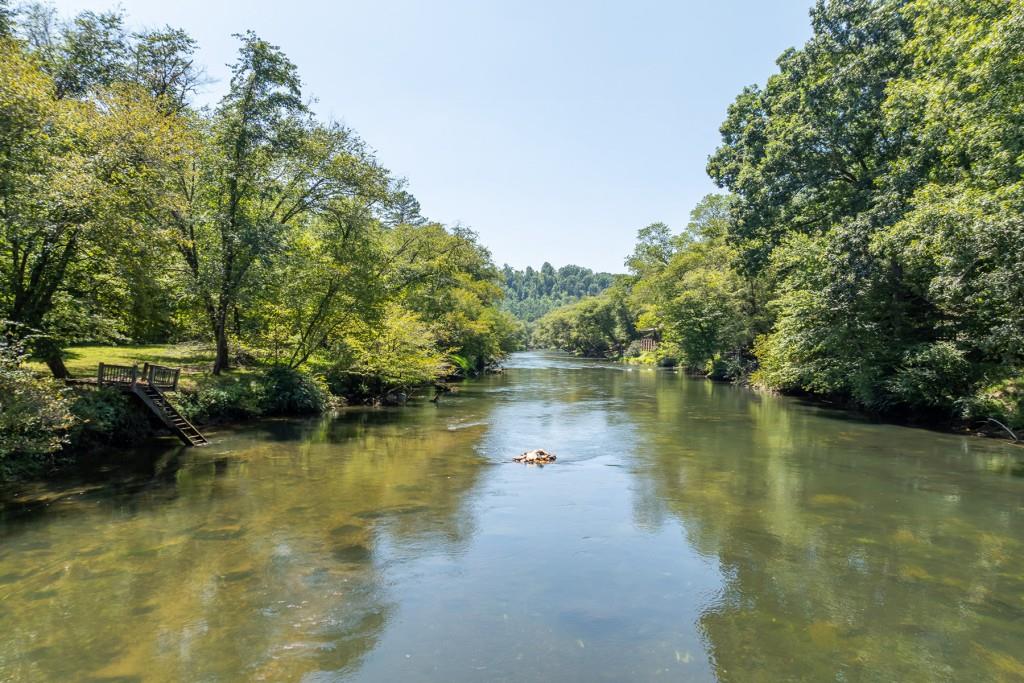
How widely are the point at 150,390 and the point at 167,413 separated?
95cm

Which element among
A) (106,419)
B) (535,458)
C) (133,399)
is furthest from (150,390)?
(535,458)

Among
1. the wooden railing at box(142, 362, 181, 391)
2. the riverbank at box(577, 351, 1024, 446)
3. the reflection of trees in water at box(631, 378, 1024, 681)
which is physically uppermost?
the wooden railing at box(142, 362, 181, 391)

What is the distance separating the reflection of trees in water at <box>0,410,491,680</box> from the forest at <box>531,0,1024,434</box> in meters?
18.9

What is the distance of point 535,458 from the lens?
1753cm

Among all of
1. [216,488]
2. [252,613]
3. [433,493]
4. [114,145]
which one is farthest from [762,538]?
[114,145]

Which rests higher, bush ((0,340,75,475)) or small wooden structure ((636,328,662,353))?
small wooden structure ((636,328,662,353))

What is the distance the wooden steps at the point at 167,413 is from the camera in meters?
18.3

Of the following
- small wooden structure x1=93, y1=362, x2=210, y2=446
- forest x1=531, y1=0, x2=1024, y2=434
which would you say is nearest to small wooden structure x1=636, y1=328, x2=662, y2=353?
forest x1=531, y1=0, x2=1024, y2=434

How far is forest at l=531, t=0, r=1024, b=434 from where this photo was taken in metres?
18.5

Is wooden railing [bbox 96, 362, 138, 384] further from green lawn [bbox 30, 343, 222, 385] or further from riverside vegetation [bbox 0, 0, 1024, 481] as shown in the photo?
green lawn [bbox 30, 343, 222, 385]

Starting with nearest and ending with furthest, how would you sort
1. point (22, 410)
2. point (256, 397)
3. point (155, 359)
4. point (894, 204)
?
point (22, 410) < point (256, 397) < point (894, 204) < point (155, 359)

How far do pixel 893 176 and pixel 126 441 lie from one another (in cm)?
3204

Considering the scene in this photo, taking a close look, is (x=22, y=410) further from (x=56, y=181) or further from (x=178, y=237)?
(x=178, y=237)

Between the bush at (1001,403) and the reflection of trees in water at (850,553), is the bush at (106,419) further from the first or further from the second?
the bush at (1001,403)
